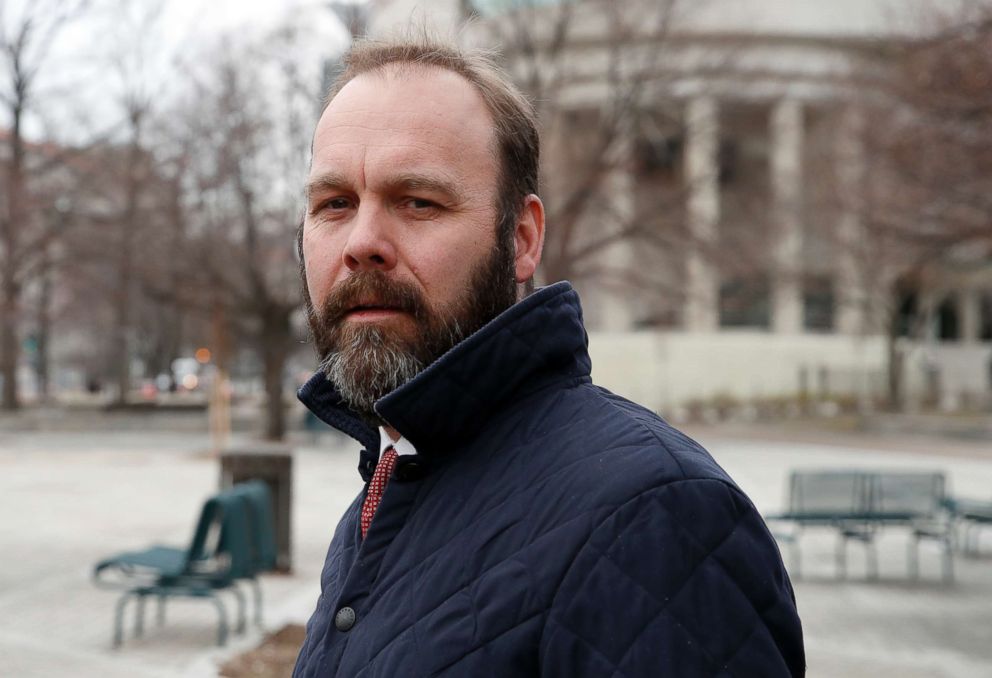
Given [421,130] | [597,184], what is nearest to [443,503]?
[421,130]

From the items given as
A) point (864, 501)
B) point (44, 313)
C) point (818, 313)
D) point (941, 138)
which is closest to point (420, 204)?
point (941, 138)

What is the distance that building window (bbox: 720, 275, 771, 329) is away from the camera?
1406 inches

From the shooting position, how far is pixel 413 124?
6.00 feet

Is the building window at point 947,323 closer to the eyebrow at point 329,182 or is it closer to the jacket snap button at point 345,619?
the eyebrow at point 329,182

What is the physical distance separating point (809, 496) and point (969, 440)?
71.5 feet

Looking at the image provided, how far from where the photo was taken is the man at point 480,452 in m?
1.43

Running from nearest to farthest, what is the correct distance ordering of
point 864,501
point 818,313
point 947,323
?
point 864,501
point 818,313
point 947,323

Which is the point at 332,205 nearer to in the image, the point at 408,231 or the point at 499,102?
the point at 408,231

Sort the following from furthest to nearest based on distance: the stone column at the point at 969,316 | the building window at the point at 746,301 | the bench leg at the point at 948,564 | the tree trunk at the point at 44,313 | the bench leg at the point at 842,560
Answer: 1. the stone column at the point at 969,316
2. the tree trunk at the point at 44,313
3. the building window at the point at 746,301
4. the bench leg at the point at 842,560
5. the bench leg at the point at 948,564

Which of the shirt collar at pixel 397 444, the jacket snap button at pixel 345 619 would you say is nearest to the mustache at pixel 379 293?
the shirt collar at pixel 397 444

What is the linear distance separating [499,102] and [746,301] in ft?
126

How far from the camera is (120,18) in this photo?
123 feet

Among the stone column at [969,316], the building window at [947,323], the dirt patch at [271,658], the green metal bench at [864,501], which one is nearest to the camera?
the dirt patch at [271,658]

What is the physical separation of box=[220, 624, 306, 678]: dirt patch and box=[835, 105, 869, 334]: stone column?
19792 millimetres
